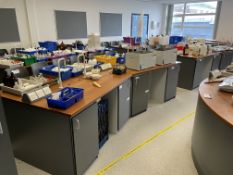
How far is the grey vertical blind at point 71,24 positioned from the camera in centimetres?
620

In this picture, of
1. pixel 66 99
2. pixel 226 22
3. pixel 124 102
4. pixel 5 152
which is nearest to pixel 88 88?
pixel 66 99

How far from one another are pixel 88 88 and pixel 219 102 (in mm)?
1495

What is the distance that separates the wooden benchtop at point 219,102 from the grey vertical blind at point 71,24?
5.45m

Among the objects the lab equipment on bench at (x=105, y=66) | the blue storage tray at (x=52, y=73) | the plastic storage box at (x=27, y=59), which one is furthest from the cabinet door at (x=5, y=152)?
the plastic storage box at (x=27, y=59)

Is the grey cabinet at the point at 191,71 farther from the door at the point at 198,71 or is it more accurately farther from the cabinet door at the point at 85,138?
the cabinet door at the point at 85,138

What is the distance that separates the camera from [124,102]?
2.77 m

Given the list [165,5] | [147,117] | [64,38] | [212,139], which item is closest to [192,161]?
[212,139]

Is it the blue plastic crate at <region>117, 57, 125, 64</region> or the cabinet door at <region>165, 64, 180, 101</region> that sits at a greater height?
the blue plastic crate at <region>117, 57, 125, 64</region>

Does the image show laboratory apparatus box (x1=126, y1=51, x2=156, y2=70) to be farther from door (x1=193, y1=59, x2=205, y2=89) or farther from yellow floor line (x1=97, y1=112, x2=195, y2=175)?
door (x1=193, y1=59, x2=205, y2=89)

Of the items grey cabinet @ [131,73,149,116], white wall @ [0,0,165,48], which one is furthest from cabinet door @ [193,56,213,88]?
white wall @ [0,0,165,48]

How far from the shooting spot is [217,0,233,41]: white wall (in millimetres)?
7336

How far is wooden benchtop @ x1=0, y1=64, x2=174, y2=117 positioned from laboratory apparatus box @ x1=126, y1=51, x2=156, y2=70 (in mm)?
98

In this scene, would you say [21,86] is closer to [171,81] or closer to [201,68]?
[171,81]

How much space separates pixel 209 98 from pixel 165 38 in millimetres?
2726
